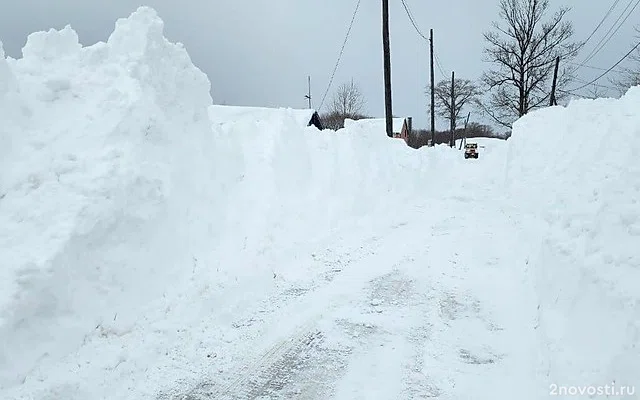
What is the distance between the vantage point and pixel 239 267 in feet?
20.6

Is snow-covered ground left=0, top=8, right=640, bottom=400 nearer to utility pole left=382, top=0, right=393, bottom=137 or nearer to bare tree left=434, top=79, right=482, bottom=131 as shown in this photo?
utility pole left=382, top=0, right=393, bottom=137

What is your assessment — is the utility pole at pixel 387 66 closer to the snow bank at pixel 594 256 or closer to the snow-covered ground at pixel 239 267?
the snow-covered ground at pixel 239 267

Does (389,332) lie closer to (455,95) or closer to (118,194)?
(118,194)

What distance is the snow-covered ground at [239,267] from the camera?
3.89 metres

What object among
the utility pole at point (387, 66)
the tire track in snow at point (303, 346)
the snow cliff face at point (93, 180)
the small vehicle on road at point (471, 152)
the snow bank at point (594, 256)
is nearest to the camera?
the snow bank at point (594, 256)

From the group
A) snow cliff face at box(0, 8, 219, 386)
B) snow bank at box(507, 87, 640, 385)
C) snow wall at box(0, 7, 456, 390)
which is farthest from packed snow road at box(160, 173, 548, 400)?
snow cliff face at box(0, 8, 219, 386)

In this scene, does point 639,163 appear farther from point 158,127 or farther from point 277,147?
point 277,147

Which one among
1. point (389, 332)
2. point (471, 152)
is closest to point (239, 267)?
point (389, 332)

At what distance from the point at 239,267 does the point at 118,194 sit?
5.79 feet

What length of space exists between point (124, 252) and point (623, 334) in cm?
457

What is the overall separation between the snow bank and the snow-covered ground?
2cm

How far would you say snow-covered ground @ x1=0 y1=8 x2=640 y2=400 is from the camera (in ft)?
12.8

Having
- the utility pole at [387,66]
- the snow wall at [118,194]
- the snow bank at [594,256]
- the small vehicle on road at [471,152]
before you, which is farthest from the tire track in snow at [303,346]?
the small vehicle on road at [471,152]

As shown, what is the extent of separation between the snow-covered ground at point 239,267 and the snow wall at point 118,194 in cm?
2
